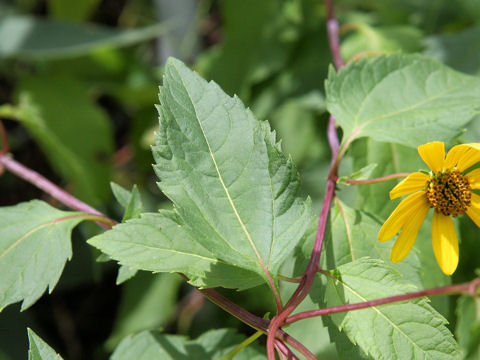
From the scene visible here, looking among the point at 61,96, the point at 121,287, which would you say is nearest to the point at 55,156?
the point at 61,96

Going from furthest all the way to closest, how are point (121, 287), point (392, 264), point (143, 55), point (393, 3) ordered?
point (143, 55) → point (121, 287) → point (393, 3) → point (392, 264)

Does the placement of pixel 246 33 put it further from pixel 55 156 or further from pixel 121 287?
pixel 121 287

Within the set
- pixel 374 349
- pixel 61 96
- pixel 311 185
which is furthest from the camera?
pixel 61 96

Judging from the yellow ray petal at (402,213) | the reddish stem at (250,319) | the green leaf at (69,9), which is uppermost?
the green leaf at (69,9)

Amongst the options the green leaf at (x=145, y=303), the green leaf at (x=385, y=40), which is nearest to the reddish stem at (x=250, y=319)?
the green leaf at (x=385, y=40)

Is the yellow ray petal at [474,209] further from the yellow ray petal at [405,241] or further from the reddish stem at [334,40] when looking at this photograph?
the reddish stem at [334,40]

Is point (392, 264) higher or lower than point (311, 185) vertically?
lower

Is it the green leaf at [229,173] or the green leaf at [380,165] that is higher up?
the green leaf at [380,165]
